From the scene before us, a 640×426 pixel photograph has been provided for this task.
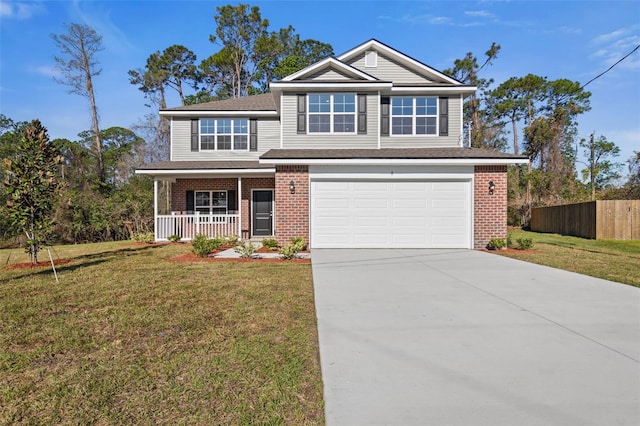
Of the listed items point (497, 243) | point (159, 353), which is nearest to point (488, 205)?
point (497, 243)

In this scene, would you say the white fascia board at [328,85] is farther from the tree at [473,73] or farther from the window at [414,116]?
the tree at [473,73]

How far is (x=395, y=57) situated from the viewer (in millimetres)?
14766

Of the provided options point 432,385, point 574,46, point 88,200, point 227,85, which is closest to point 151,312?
point 432,385

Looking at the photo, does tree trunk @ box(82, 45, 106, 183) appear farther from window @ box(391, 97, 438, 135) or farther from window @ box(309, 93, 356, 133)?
window @ box(391, 97, 438, 135)

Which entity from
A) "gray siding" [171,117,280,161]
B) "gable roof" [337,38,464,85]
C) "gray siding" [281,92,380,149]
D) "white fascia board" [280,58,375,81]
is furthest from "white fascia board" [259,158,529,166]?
"gray siding" [171,117,280,161]

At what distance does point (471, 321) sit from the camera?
4.53 metres

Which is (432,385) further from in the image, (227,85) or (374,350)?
(227,85)

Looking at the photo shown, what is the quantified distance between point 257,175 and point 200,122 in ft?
13.0

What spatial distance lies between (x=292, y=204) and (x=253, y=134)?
601cm

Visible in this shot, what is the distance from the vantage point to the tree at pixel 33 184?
8.43 m

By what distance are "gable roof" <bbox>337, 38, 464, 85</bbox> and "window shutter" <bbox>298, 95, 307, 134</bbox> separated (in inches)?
106

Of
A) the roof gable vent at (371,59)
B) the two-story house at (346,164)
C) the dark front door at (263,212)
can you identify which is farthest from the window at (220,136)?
the roof gable vent at (371,59)

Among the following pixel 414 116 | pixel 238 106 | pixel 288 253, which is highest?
pixel 238 106

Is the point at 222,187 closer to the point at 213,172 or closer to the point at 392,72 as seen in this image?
the point at 213,172
